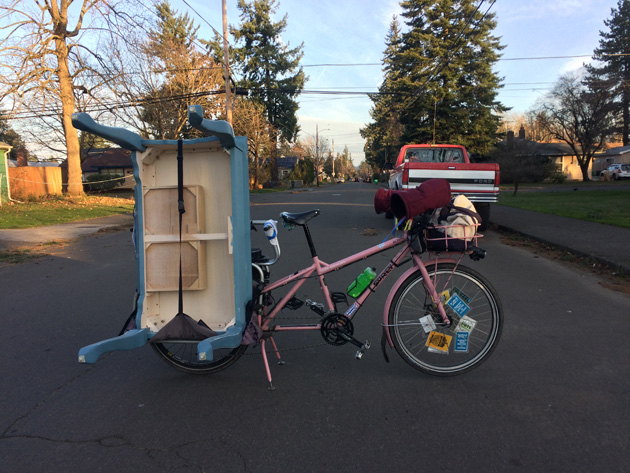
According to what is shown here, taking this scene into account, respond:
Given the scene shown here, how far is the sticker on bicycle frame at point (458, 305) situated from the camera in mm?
3381

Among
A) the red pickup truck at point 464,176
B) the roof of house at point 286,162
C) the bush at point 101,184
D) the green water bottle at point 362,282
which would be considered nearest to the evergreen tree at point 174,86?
the bush at point 101,184

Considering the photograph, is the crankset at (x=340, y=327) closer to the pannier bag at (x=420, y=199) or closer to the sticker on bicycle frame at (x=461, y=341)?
the sticker on bicycle frame at (x=461, y=341)

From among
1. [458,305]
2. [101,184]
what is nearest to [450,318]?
Answer: [458,305]

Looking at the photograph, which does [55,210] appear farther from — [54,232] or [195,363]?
[195,363]

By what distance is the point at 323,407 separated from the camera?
3049 mm

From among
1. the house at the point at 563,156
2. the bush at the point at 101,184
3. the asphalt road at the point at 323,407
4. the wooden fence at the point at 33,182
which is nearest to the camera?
the asphalt road at the point at 323,407

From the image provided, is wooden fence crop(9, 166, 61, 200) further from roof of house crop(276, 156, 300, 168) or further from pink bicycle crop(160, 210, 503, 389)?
roof of house crop(276, 156, 300, 168)

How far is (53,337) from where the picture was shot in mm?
4473

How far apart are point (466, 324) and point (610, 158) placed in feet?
222

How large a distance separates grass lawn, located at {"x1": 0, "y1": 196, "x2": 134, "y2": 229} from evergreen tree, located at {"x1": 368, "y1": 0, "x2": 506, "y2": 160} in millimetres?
23364

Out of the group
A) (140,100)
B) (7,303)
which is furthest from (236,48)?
(7,303)

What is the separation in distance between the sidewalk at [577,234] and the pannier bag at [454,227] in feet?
16.0

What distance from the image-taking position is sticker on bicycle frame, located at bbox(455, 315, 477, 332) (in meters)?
3.38

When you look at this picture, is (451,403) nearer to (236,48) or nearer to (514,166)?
(514,166)
